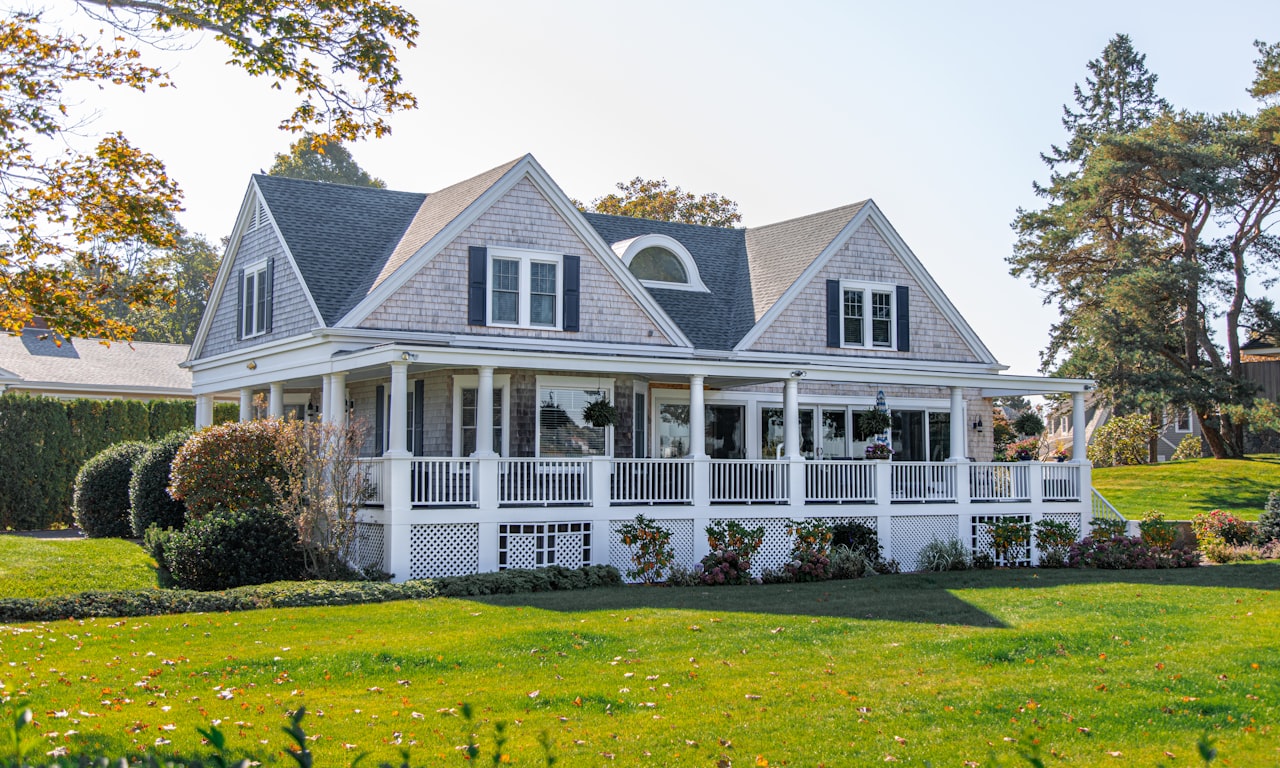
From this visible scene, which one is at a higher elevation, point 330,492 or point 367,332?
point 367,332

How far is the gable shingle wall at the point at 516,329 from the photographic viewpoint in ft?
66.0

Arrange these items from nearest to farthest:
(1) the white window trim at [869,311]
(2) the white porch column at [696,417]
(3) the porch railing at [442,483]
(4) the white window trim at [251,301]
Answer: (3) the porch railing at [442,483], (2) the white porch column at [696,417], (4) the white window trim at [251,301], (1) the white window trim at [869,311]

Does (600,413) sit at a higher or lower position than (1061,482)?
higher

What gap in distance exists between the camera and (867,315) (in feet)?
82.2

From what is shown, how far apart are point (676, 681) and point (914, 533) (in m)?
12.7

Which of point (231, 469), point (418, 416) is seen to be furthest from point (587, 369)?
point (231, 469)

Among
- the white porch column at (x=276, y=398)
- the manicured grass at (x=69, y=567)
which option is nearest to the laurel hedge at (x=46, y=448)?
the manicured grass at (x=69, y=567)

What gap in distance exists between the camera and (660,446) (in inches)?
920

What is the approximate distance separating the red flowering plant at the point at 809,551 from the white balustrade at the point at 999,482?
12.6 feet

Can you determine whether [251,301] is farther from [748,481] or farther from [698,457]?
[748,481]

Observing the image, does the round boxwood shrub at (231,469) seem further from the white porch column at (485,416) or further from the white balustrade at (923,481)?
the white balustrade at (923,481)

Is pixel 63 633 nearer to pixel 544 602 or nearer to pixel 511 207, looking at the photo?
pixel 544 602

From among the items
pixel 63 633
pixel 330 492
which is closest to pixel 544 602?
pixel 330 492

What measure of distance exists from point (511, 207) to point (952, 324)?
1055 cm
